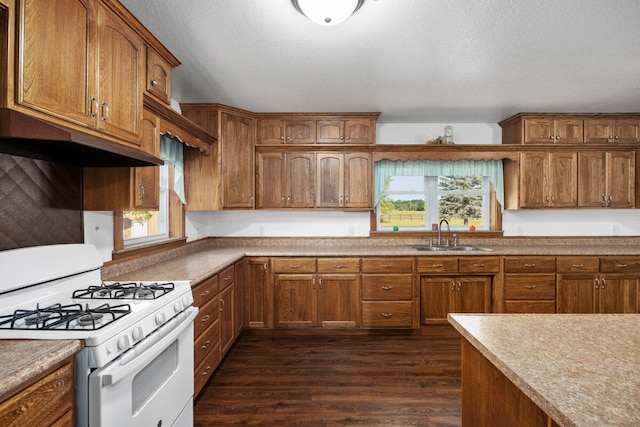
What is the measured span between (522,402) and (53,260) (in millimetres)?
2019

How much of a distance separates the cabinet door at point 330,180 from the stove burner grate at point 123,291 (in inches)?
88.1

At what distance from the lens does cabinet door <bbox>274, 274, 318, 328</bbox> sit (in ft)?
11.9

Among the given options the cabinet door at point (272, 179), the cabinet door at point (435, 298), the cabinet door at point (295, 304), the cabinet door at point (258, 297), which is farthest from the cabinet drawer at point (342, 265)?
the cabinet door at point (272, 179)

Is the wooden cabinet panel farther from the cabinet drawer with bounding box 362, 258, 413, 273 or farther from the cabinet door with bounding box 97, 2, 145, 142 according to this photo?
the cabinet door with bounding box 97, 2, 145, 142

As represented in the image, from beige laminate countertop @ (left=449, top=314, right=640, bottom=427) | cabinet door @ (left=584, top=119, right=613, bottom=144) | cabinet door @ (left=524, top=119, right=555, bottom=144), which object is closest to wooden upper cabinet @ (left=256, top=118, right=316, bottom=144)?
cabinet door @ (left=524, top=119, right=555, bottom=144)

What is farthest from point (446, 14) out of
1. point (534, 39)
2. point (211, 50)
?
point (211, 50)

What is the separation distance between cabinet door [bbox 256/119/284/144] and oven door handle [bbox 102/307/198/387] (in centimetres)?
238

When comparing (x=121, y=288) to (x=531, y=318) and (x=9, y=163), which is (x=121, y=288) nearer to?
(x=9, y=163)

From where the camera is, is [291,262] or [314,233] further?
[314,233]

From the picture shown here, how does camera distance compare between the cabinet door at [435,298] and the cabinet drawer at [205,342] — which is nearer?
the cabinet drawer at [205,342]

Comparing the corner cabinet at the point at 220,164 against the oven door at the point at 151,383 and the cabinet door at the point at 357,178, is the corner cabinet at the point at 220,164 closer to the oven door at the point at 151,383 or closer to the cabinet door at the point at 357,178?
the cabinet door at the point at 357,178

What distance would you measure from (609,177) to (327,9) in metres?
3.83

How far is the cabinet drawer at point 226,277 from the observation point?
2865mm

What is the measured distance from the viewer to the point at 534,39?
2.23m
